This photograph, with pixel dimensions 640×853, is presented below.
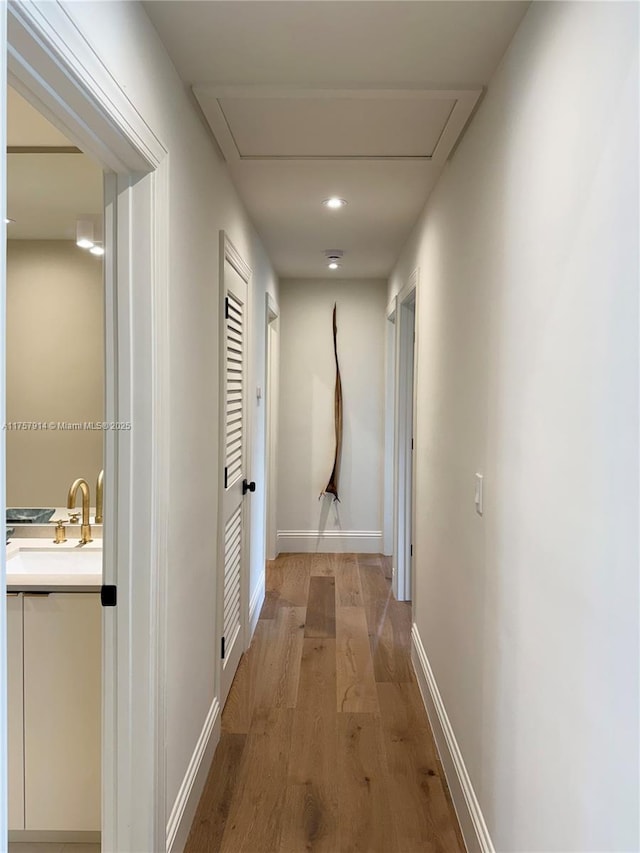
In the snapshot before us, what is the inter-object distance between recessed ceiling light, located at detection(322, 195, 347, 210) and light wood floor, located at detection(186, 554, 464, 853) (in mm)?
2338

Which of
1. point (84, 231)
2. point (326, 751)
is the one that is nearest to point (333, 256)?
point (84, 231)

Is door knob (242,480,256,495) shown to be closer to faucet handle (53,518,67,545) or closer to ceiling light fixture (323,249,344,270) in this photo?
faucet handle (53,518,67,545)

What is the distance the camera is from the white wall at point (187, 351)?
132 centimetres

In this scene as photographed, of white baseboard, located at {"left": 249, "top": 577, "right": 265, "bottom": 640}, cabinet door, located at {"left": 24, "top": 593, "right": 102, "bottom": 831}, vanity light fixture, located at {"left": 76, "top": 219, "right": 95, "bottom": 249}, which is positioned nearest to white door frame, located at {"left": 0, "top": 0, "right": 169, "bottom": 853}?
cabinet door, located at {"left": 24, "top": 593, "right": 102, "bottom": 831}

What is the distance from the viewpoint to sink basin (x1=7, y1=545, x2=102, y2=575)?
198cm

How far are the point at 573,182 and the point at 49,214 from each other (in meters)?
1.79

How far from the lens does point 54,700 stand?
1.69 metres

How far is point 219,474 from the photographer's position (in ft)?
7.49

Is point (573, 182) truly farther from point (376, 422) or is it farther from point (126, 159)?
point (376, 422)

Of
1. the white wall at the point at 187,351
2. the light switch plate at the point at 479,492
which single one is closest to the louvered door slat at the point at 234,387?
the white wall at the point at 187,351

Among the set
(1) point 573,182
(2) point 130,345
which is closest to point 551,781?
(1) point 573,182

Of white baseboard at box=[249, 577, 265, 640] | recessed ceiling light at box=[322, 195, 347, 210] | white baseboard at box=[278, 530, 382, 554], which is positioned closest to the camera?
recessed ceiling light at box=[322, 195, 347, 210]

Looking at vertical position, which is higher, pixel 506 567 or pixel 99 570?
pixel 506 567

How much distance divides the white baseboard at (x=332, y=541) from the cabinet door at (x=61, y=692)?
10.6ft
